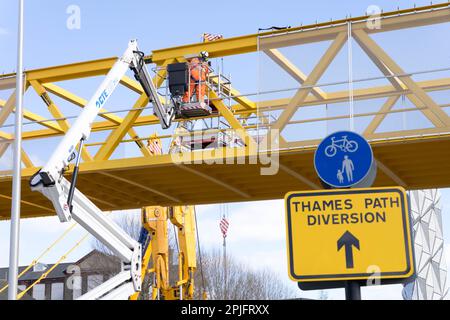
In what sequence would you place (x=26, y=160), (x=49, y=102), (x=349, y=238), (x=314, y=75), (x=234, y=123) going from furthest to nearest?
(x=26, y=160), (x=49, y=102), (x=234, y=123), (x=314, y=75), (x=349, y=238)

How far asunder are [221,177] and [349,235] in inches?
622

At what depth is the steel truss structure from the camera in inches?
750

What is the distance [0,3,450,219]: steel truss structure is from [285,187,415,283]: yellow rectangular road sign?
12.6m

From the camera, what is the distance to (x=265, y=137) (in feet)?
64.6

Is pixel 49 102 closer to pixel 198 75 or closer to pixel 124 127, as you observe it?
pixel 124 127

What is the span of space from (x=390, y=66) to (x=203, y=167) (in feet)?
18.1

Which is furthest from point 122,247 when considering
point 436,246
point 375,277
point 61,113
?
point 436,246

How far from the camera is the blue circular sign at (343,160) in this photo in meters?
6.79

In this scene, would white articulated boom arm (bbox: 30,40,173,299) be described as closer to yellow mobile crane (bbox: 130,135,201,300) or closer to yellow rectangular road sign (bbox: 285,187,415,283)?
yellow rectangular road sign (bbox: 285,187,415,283)

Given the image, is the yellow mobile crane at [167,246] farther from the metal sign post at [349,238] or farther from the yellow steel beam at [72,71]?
the metal sign post at [349,238]

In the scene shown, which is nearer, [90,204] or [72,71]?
[90,204]

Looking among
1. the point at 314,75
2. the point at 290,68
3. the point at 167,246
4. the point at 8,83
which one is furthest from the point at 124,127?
the point at 167,246

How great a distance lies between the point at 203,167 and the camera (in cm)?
2097

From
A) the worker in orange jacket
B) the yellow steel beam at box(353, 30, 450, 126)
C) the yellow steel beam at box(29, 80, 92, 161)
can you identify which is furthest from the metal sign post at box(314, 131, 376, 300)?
the yellow steel beam at box(29, 80, 92, 161)
